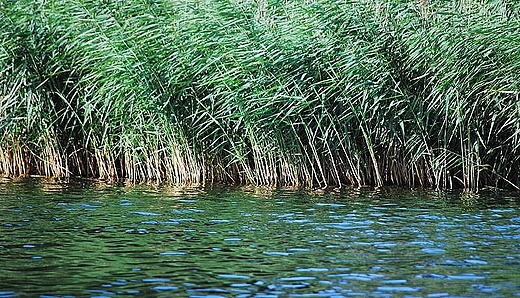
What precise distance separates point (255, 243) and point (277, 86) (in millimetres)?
3526

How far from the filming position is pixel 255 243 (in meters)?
8.77

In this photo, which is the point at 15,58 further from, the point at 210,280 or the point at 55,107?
the point at 210,280

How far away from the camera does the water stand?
23.3ft

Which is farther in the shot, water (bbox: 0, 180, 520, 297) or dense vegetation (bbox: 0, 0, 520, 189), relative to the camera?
dense vegetation (bbox: 0, 0, 520, 189)

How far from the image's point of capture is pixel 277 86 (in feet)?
39.0

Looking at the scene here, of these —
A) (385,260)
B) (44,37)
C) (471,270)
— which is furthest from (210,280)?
(44,37)

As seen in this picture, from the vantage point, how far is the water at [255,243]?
710cm

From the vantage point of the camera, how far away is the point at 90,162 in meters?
13.7

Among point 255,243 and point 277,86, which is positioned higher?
point 277,86

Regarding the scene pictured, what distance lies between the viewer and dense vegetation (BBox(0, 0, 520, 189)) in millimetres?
11867

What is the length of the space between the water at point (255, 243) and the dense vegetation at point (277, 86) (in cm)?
65

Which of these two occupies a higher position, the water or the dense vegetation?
the dense vegetation

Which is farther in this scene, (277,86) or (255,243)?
(277,86)

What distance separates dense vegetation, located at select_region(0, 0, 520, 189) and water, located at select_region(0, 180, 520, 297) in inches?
25.8
